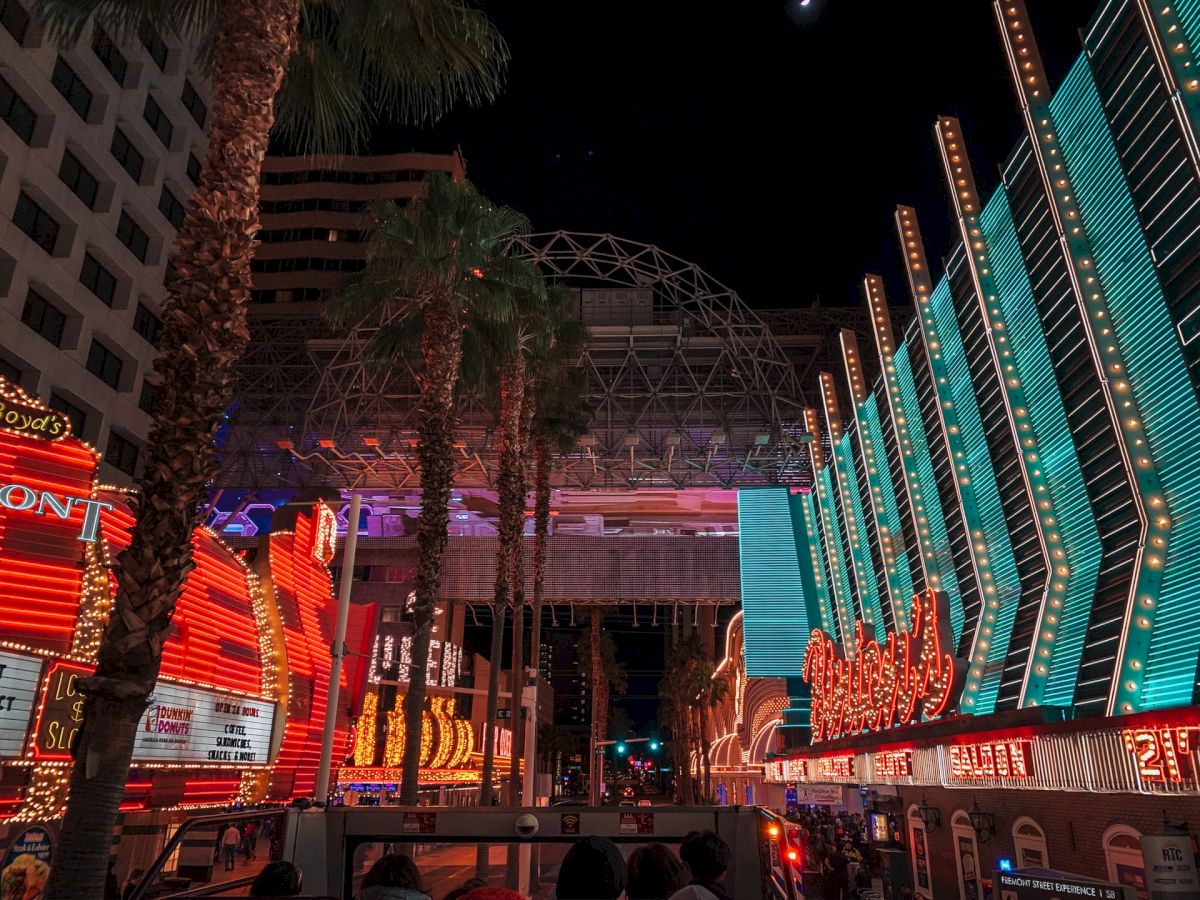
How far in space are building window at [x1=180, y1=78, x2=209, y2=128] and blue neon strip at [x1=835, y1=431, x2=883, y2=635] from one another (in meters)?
33.2

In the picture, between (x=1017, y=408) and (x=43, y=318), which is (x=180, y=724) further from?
(x=43, y=318)

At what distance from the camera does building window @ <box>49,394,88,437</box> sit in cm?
3209

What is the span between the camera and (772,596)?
3725 centimetres

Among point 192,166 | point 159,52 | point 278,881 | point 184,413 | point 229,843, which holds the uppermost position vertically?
point 159,52

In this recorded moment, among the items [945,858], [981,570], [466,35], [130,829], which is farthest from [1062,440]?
[130,829]

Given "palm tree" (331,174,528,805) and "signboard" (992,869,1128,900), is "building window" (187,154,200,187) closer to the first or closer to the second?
"palm tree" (331,174,528,805)

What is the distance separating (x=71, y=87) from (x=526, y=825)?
121 ft

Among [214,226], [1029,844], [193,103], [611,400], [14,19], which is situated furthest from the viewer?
[611,400]

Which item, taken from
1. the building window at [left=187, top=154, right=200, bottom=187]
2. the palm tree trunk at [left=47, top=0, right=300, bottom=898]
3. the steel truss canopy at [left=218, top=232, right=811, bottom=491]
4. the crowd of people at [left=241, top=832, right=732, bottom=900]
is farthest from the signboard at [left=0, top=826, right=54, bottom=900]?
the building window at [left=187, top=154, right=200, bottom=187]

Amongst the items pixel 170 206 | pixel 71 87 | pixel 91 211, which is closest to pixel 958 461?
pixel 91 211

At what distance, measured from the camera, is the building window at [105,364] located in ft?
112

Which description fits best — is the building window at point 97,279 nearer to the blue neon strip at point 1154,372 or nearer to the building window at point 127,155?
the building window at point 127,155

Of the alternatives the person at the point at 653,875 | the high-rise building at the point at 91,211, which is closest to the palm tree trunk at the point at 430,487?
the person at the point at 653,875

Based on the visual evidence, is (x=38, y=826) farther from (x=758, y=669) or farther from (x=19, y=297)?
(x=758, y=669)
